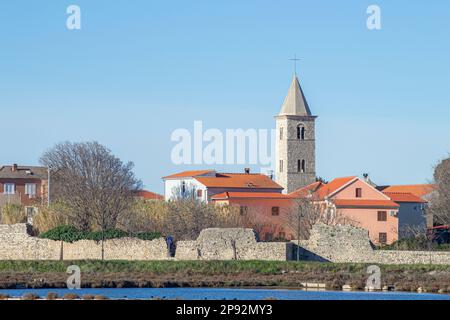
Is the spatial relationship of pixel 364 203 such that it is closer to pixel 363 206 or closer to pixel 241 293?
pixel 363 206

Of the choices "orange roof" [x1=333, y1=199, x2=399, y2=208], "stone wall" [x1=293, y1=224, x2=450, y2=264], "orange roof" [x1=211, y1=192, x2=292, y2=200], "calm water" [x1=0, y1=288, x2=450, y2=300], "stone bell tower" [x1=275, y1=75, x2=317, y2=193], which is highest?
"stone bell tower" [x1=275, y1=75, x2=317, y2=193]

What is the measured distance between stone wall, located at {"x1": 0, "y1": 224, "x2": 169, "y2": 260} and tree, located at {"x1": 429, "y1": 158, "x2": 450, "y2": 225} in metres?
22.2

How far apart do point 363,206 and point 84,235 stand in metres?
25.6

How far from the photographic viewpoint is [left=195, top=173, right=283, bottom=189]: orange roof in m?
82.9

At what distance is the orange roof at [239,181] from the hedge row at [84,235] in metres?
30.4

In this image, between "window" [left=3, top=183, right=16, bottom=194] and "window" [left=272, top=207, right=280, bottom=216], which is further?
"window" [left=3, top=183, right=16, bottom=194]

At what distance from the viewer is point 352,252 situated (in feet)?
168

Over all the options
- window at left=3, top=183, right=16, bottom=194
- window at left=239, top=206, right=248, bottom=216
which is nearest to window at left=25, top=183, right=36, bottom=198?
window at left=3, top=183, right=16, bottom=194

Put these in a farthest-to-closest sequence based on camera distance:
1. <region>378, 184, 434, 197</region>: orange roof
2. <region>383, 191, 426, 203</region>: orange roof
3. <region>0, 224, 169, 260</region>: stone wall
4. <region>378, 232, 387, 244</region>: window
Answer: <region>378, 184, 434, 197</region>: orange roof < <region>383, 191, 426, 203</region>: orange roof < <region>378, 232, 387, 244</region>: window < <region>0, 224, 169, 260</region>: stone wall

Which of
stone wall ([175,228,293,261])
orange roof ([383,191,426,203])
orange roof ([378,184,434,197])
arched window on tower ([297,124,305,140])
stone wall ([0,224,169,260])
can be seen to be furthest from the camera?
arched window on tower ([297,124,305,140])

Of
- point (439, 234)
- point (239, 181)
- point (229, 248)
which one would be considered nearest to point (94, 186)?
point (229, 248)

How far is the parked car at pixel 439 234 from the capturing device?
2403 inches

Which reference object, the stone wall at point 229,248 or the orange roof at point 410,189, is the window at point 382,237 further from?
the stone wall at point 229,248

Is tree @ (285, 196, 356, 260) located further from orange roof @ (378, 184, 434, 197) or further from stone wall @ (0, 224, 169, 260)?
orange roof @ (378, 184, 434, 197)
